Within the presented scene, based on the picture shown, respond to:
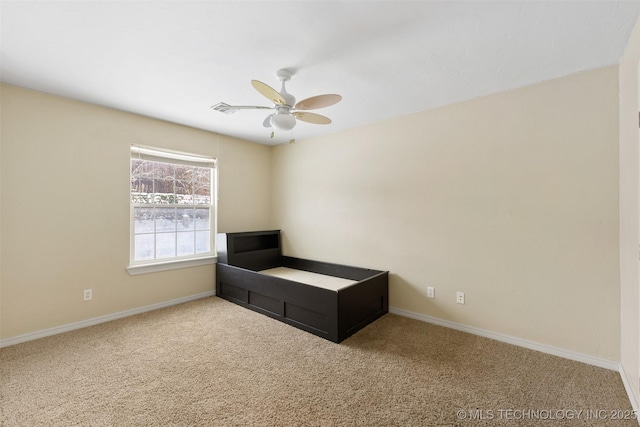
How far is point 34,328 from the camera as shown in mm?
2541

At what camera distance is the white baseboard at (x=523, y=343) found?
209 centimetres

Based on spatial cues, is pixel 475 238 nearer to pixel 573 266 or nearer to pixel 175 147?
pixel 573 266

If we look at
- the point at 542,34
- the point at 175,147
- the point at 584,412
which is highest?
the point at 542,34

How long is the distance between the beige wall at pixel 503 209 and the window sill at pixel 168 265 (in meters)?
1.87

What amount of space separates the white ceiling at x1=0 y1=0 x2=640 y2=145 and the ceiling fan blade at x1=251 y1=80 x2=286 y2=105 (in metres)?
0.30

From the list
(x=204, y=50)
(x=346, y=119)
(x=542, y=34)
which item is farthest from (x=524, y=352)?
(x=204, y=50)

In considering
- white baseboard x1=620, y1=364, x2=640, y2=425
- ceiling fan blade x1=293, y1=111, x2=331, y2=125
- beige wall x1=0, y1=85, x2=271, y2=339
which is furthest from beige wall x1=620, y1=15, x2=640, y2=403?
beige wall x1=0, y1=85, x2=271, y2=339

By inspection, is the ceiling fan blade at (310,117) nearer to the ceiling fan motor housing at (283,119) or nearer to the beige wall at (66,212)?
the ceiling fan motor housing at (283,119)

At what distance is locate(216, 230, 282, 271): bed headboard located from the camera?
379 centimetres

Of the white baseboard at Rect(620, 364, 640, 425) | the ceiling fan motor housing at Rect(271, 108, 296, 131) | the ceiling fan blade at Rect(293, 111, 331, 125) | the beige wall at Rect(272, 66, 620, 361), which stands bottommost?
the white baseboard at Rect(620, 364, 640, 425)

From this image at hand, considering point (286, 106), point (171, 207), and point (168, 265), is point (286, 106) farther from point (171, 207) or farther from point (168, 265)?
point (168, 265)

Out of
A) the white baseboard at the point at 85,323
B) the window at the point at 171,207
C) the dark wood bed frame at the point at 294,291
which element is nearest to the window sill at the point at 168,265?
the window at the point at 171,207

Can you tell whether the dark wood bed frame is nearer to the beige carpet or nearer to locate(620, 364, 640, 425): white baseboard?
the beige carpet

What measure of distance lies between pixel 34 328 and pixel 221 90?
2822 mm
